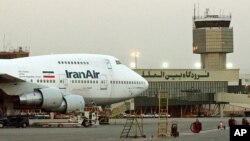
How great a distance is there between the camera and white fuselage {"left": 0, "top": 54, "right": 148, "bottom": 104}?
57.3 m

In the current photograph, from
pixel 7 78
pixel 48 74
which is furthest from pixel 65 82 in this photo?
pixel 7 78

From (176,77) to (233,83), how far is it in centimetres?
2134

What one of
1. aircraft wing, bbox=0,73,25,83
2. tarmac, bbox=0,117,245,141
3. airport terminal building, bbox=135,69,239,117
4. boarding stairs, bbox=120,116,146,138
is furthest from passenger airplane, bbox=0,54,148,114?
airport terminal building, bbox=135,69,239,117

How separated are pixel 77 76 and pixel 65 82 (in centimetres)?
147

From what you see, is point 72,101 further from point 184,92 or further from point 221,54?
point 221,54

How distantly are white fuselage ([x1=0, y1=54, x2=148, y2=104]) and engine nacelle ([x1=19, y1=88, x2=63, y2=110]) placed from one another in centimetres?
121

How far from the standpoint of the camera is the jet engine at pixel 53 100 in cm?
5603

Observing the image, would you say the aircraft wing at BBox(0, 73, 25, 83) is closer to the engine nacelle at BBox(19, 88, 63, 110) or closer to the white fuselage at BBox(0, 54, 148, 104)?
the white fuselage at BBox(0, 54, 148, 104)

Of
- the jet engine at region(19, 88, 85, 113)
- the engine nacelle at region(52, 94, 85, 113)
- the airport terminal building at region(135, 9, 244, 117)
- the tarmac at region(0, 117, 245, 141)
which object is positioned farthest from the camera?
the airport terminal building at region(135, 9, 244, 117)

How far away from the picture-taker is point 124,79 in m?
64.4

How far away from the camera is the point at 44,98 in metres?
56.3

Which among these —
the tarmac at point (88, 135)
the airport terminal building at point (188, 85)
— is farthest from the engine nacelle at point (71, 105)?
the airport terminal building at point (188, 85)

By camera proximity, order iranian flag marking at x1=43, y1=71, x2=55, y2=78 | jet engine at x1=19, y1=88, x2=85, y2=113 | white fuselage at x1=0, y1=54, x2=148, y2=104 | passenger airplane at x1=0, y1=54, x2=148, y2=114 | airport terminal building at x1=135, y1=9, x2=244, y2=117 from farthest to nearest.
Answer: airport terminal building at x1=135, y1=9, x2=244, y2=117
iranian flag marking at x1=43, y1=71, x2=55, y2=78
white fuselage at x1=0, y1=54, x2=148, y2=104
passenger airplane at x1=0, y1=54, x2=148, y2=114
jet engine at x1=19, y1=88, x2=85, y2=113

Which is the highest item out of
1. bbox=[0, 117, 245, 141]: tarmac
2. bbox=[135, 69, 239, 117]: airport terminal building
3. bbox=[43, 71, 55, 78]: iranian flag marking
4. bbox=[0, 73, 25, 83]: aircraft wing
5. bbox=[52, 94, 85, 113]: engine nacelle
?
bbox=[135, 69, 239, 117]: airport terminal building
